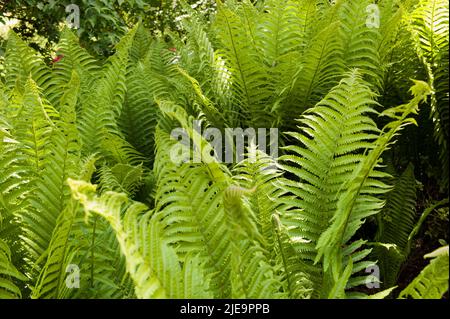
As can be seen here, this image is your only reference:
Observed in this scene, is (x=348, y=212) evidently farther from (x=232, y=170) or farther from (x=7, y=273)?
(x=7, y=273)

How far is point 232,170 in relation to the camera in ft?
4.80

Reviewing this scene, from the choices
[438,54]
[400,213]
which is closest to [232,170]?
[400,213]

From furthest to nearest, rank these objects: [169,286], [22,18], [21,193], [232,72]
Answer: [22,18] → [232,72] → [21,193] → [169,286]

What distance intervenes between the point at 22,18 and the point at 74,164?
2.65 meters

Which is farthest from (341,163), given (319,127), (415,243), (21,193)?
(21,193)

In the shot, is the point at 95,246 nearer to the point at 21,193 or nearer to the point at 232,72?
the point at 21,193

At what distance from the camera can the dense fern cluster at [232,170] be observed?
107 cm

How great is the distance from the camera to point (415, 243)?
6.24 ft

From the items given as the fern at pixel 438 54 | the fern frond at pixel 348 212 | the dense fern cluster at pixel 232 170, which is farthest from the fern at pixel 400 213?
the fern frond at pixel 348 212
